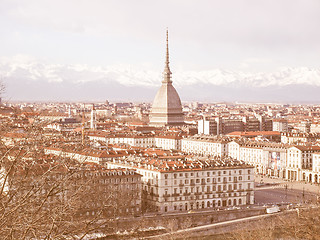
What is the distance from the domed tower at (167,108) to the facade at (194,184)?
58.7m

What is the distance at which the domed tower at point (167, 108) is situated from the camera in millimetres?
104775

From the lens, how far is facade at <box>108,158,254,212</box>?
42.0 meters

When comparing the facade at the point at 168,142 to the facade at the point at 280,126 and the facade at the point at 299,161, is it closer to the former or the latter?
the facade at the point at 299,161

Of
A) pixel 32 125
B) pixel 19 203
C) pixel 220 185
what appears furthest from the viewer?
pixel 220 185

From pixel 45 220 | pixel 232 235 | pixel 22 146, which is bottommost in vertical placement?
pixel 232 235

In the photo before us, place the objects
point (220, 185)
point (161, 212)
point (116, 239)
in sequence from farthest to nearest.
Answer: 1. point (220, 185)
2. point (161, 212)
3. point (116, 239)

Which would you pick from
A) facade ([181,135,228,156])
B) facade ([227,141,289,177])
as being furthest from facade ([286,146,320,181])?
facade ([181,135,228,156])

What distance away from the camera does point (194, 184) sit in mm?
43219

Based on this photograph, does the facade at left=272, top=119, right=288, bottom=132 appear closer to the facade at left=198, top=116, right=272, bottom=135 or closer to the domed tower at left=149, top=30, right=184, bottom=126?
the facade at left=198, top=116, right=272, bottom=135

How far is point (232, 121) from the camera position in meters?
98.6

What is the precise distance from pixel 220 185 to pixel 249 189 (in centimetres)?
233

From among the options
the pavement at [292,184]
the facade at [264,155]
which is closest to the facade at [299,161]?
the facade at [264,155]

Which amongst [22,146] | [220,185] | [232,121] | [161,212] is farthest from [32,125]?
[232,121]

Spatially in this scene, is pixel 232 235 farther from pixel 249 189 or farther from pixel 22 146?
pixel 22 146
